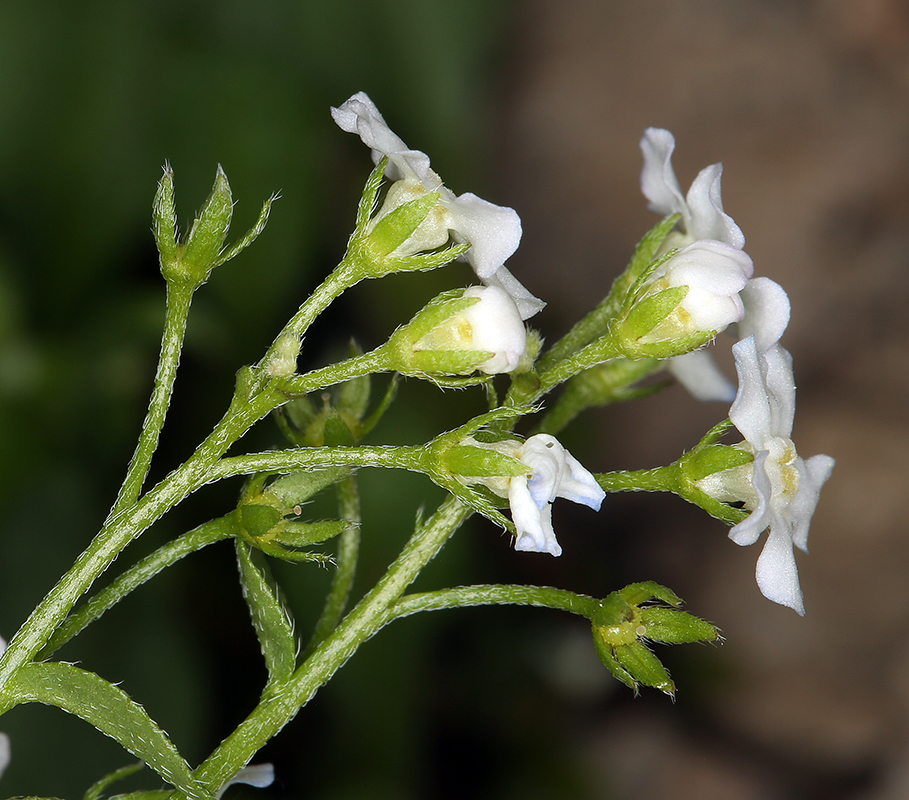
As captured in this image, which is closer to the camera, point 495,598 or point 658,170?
point 495,598

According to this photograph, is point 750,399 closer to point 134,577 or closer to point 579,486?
point 579,486

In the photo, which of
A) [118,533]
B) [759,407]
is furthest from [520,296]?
[118,533]

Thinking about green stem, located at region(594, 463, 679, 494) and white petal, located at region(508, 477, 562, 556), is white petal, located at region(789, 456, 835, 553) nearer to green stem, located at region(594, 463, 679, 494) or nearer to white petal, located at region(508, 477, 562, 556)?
green stem, located at region(594, 463, 679, 494)

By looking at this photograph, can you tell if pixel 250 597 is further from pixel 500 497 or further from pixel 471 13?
pixel 471 13

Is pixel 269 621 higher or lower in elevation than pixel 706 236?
lower

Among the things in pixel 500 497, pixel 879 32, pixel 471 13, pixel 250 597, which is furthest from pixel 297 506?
pixel 879 32
